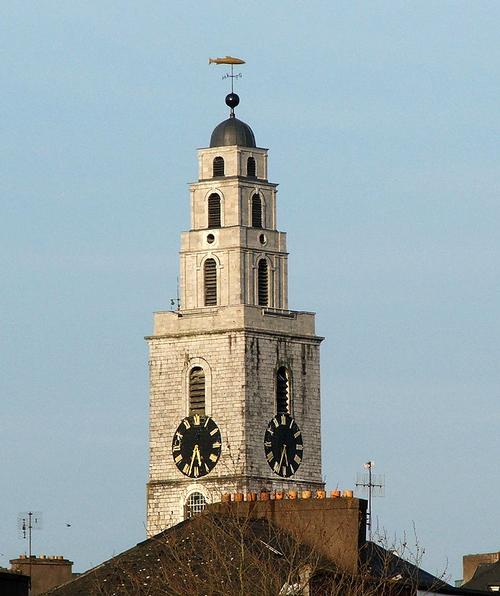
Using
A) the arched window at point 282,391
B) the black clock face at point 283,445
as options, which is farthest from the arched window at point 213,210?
the black clock face at point 283,445

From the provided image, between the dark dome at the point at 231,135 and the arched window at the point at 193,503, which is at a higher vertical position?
the dark dome at the point at 231,135

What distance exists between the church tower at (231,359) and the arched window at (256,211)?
0.14 feet

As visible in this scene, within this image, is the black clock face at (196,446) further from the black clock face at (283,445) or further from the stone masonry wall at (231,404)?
the black clock face at (283,445)

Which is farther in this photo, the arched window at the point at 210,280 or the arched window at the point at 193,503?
the arched window at the point at 210,280

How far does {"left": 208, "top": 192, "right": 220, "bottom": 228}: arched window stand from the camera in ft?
581

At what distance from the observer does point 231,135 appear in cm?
17812

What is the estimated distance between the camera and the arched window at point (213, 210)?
6973 inches

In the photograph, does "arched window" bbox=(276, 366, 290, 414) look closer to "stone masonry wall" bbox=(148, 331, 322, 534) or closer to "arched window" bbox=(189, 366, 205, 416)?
"stone masonry wall" bbox=(148, 331, 322, 534)

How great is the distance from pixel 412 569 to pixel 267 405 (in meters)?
61.5

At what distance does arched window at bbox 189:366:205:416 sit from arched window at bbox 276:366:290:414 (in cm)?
315

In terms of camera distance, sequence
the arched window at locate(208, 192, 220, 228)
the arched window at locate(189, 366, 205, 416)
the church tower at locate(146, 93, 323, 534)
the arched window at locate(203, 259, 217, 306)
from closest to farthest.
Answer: the church tower at locate(146, 93, 323, 534) < the arched window at locate(189, 366, 205, 416) < the arched window at locate(203, 259, 217, 306) < the arched window at locate(208, 192, 220, 228)

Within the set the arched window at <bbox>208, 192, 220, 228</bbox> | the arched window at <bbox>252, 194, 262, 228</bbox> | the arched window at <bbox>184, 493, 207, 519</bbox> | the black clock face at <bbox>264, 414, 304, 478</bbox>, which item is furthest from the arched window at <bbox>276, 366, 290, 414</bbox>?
the arched window at <bbox>208, 192, 220, 228</bbox>

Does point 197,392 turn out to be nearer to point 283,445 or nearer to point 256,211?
point 283,445

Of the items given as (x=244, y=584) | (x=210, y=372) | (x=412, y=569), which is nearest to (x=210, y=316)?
(x=210, y=372)
